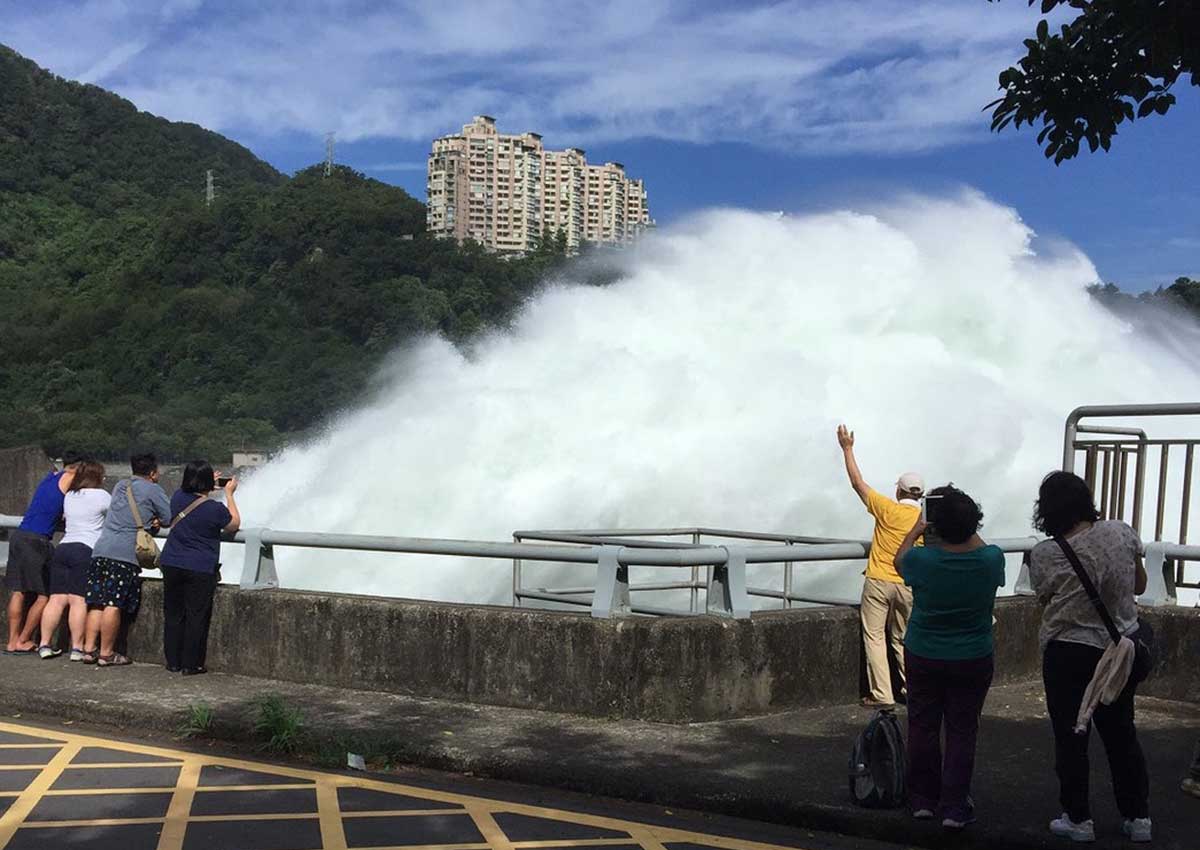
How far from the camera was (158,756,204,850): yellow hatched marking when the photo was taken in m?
5.19

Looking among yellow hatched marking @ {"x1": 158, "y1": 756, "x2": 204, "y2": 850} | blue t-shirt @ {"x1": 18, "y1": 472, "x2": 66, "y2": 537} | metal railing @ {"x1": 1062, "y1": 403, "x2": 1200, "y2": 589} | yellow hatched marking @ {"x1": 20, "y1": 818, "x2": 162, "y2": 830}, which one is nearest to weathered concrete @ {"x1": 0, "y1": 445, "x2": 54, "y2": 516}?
blue t-shirt @ {"x1": 18, "y1": 472, "x2": 66, "y2": 537}

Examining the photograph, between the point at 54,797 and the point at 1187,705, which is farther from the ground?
the point at 1187,705

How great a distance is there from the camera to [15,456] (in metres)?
20.1

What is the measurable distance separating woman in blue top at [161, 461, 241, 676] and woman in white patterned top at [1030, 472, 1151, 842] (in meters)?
5.37

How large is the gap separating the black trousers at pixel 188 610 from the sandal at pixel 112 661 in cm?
45

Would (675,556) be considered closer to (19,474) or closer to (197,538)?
(197,538)

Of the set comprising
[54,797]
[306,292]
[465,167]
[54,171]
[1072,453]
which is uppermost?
[465,167]

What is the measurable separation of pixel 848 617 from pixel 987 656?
7.96ft

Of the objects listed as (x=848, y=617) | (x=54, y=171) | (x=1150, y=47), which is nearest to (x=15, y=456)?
(x=848, y=617)

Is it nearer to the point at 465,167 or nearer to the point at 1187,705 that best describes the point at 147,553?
the point at 1187,705

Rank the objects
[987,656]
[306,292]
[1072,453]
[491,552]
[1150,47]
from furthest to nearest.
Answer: [306,292], [1072,453], [491,552], [987,656], [1150,47]

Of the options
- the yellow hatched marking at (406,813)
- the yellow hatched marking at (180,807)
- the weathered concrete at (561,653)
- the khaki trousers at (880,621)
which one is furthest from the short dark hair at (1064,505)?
the yellow hatched marking at (180,807)

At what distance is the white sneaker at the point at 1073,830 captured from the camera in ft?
17.0

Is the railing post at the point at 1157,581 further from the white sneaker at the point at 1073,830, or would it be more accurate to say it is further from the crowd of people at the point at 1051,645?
the white sneaker at the point at 1073,830
